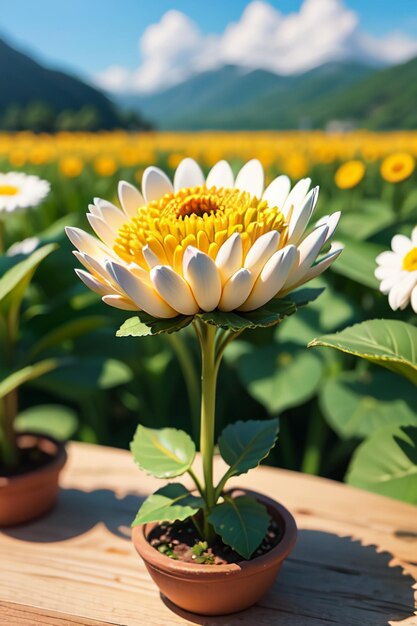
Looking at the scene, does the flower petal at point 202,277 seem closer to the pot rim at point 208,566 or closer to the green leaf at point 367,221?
the pot rim at point 208,566

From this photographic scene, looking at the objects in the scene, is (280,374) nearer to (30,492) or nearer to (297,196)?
→ (30,492)

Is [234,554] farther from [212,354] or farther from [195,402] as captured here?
[195,402]

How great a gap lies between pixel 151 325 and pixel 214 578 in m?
0.24

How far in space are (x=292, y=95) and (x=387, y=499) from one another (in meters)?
35.1

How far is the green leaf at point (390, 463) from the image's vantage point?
2.50ft

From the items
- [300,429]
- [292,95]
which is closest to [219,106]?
[292,95]

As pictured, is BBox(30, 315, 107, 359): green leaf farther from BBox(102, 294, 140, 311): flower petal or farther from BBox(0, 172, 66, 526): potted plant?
BBox(102, 294, 140, 311): flower petal

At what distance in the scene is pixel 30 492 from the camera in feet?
2.75

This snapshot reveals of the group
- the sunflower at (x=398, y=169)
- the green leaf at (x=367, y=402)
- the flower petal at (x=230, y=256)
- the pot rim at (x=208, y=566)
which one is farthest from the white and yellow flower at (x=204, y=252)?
the sunflower at (x=398, y=169)

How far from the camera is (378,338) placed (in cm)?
67

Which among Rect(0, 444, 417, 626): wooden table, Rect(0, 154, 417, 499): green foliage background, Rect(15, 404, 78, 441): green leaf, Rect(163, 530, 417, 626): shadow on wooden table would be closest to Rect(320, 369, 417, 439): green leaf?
Rect(0, 154, 417, 499): green foliage background

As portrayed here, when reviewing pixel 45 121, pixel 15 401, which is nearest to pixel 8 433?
pixel 15 401

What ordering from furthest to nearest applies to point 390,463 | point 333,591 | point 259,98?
1. point 259,98
2. point 390,463
3. point 333,591

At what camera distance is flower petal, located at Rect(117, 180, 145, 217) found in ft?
2.01
